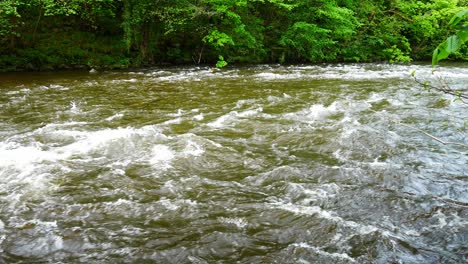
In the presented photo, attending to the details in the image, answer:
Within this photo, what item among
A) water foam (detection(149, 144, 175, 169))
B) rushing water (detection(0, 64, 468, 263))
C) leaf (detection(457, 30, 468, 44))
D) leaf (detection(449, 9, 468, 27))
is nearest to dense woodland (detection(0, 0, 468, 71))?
rushing water (detection(0, 64, 468, 263))

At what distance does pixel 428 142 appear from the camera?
720 centimetres

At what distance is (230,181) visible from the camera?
18.1ft

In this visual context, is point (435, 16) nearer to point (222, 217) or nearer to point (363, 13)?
point (363, 13)

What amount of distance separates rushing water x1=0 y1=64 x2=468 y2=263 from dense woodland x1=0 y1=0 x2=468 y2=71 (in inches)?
228

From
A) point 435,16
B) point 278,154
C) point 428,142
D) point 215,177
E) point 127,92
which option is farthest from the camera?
point 435,16

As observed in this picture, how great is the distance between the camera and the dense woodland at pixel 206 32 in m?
15.5

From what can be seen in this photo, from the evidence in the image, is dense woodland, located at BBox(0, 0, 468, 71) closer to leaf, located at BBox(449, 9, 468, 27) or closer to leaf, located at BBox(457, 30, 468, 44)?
leaf, located at BBox(457, 30, 468, 44)

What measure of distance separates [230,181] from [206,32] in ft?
44.6

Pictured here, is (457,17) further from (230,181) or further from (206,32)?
(206,32)

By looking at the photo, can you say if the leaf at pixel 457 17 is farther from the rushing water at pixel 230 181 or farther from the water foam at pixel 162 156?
the water foam at pixel 162 156

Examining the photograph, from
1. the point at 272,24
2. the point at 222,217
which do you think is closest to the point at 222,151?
the point at 222,217

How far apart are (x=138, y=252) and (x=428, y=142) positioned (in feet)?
19.3

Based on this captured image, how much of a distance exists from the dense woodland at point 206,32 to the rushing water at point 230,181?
228 inches

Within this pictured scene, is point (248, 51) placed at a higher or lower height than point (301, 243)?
higher
